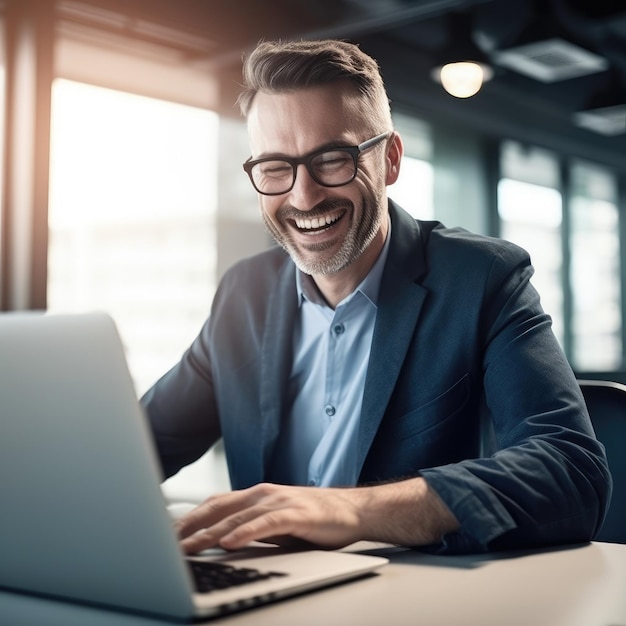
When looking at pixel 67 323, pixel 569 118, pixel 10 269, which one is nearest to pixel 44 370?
pixel 67 323

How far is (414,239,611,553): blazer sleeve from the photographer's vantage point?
1021 millimetres

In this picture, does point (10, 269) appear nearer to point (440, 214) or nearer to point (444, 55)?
point (444, 55)

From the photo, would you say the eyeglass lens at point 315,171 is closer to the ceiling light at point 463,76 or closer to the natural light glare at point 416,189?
the ceiling light at point 463,76

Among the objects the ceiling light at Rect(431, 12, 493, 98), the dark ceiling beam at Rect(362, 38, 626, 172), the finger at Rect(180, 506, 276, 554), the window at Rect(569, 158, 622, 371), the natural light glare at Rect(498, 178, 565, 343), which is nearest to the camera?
the finger at Rect(180, 506, 276, 554)

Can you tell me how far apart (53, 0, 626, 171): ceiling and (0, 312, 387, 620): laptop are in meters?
3.97

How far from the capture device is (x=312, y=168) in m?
1.53

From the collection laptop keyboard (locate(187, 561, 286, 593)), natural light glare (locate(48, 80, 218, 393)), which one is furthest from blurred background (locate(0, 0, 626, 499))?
laptop keyboard (locate(187, 561, 286, 593))

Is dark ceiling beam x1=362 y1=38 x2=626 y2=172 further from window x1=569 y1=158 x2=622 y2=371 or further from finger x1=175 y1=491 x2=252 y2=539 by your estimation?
finger x1=175 y1=491 x2=252 y2=539

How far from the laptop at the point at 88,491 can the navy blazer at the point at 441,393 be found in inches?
12.9

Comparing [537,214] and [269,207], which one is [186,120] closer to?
[537,214]

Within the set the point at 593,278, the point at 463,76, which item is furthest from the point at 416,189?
the point at 593,278

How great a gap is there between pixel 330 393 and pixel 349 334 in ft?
0.38

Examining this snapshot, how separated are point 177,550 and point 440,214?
546 cm

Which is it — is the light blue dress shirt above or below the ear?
below
